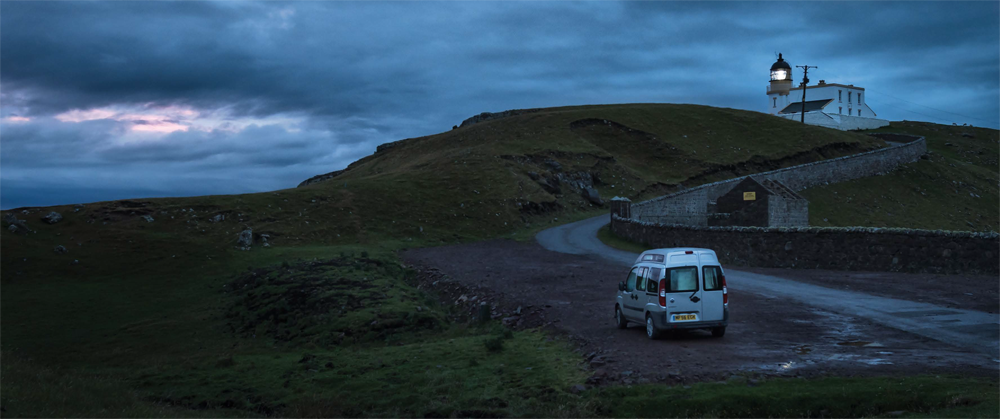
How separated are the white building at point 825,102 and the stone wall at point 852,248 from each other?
96870 millimetres

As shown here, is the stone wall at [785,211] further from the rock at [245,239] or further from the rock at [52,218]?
the rock at [52,218]

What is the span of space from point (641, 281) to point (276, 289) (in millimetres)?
17747

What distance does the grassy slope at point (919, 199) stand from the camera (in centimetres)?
5900

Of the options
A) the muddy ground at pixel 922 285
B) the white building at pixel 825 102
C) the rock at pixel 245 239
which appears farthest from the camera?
the white building at pixel 825 102

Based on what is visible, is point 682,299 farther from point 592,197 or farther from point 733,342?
point 592,197

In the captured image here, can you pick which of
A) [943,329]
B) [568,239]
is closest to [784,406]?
[943,329]

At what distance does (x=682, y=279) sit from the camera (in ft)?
50.0

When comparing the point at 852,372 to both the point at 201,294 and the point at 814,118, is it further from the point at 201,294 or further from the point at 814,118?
the point at 814,118

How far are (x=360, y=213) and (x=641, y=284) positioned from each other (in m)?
33.7

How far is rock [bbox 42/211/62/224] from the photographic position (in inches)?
1436

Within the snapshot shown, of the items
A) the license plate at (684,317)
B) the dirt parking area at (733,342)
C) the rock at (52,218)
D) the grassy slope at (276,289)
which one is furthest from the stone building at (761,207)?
the rock at (52,218)

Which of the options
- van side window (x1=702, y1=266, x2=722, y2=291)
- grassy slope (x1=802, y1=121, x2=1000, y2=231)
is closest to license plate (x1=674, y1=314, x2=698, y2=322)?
van side window (x1=702, y1=266, x2=722, y2=291)

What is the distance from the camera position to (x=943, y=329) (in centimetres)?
1567

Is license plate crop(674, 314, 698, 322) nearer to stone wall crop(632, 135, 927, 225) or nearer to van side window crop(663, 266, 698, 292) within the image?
van side window crop(663, 266, 698, 292)
